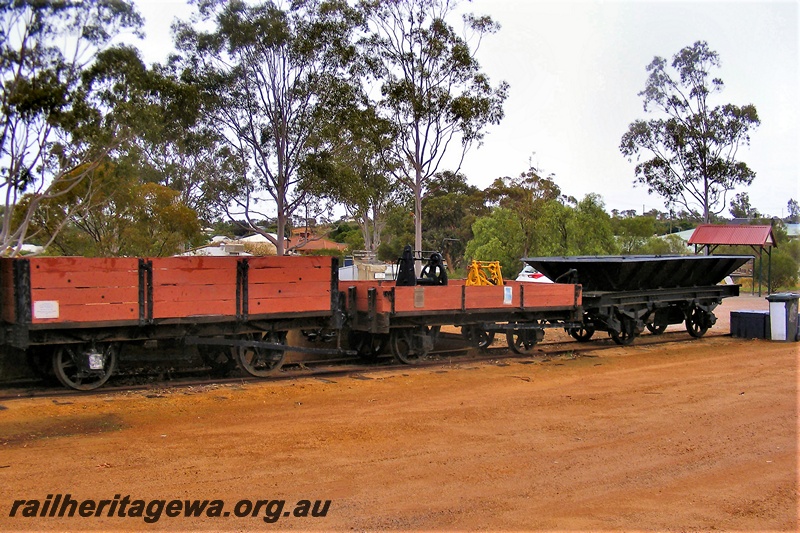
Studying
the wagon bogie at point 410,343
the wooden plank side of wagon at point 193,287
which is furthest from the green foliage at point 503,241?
the wooden plank side of wagon at point 193,287

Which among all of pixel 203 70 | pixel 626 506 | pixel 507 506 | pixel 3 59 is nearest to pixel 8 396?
pixel 507 506

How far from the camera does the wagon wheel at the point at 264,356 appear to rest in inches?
450

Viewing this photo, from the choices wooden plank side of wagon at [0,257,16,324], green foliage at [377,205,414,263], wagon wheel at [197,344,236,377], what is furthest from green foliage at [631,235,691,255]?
wooden plank side of wagon at [0,257,16,324]

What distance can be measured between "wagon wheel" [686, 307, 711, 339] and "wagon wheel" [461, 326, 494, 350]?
6530 mm

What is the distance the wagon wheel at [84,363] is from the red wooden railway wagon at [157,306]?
13 millimetres

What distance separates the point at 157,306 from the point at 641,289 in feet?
36.1

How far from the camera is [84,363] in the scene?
9.93 metres

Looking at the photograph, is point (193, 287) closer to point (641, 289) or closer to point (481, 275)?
point (481, 275)

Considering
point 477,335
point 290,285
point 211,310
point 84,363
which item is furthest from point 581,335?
point 84,363

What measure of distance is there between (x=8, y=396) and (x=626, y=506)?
769 cm

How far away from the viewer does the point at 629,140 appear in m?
39.6

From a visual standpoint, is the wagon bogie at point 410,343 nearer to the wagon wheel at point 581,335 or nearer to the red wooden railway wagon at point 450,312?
the red wooden railway wagon at point 450,312

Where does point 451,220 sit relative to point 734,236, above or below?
above

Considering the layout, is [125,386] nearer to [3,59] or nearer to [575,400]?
[575,400]
